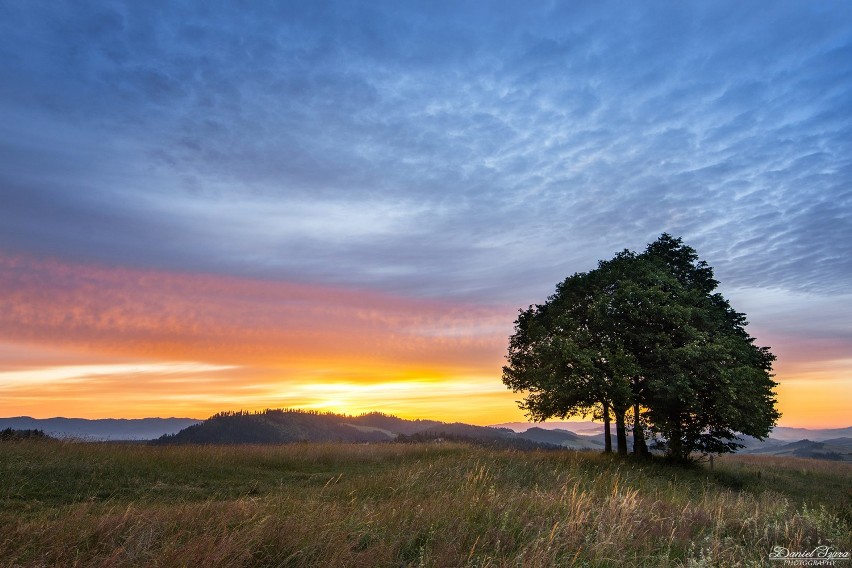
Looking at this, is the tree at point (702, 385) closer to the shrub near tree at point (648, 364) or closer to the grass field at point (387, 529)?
the shrub near tree at point (648, 364)

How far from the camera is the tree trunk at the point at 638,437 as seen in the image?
28.4m

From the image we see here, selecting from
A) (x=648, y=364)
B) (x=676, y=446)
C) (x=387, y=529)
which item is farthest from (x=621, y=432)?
(x=387, y=529)

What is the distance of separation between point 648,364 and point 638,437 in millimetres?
5594

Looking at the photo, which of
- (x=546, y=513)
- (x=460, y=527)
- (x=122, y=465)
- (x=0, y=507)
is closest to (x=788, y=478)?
(x=546, y=513)

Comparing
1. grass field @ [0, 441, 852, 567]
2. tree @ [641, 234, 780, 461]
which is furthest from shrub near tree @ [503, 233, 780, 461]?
grass field @ [0, 441, 852, 567]

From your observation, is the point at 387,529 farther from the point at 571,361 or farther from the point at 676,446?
the point at 676,446

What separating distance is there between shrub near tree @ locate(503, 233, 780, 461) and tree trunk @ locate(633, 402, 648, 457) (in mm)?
67

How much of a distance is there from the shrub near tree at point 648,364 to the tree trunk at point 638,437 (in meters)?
0.07

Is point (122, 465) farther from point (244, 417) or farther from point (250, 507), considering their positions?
point (244, 417)

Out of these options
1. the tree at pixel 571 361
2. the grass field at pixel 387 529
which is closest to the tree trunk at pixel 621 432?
the tree at pixel 571 361

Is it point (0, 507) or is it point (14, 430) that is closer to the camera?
point (0, 507)

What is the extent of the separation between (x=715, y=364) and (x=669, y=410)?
3.99m

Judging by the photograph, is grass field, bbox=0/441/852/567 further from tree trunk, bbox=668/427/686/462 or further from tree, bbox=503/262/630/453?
tree trunk, bbox=668/427/686/462

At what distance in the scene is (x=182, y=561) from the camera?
19.0 ft
